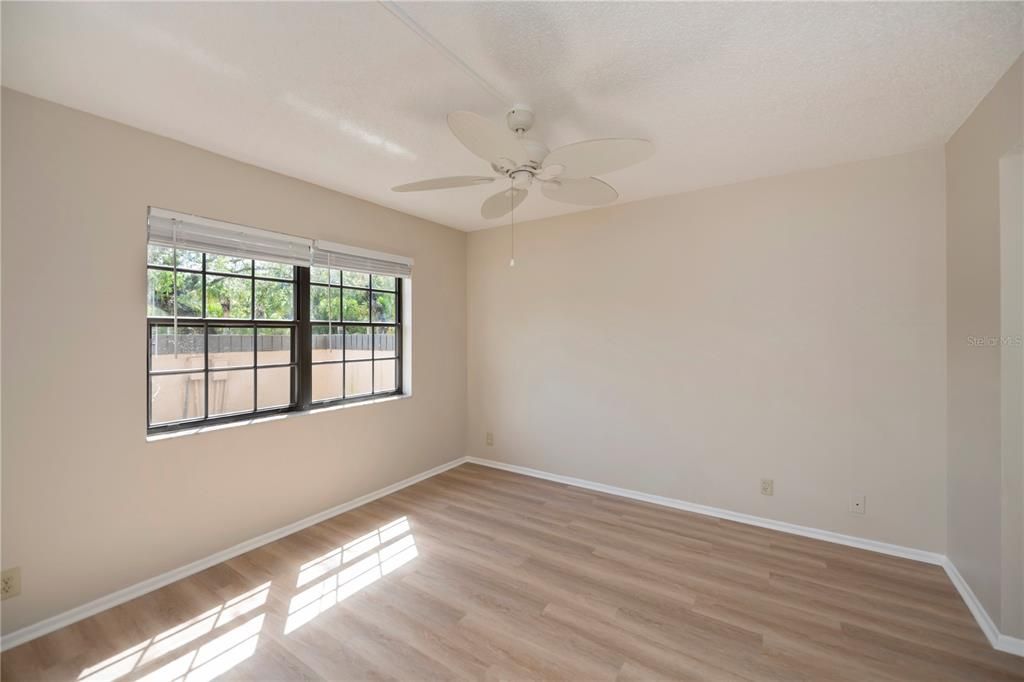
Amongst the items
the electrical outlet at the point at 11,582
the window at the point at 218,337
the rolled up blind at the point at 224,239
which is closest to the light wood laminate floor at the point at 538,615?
the electrical outlet at the point at 11,582

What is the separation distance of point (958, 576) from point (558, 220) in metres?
3.57

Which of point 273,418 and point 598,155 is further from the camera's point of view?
point 273,418

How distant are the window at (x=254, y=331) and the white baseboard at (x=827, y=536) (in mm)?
1878

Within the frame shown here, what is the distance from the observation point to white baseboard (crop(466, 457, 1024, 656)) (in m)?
1.90

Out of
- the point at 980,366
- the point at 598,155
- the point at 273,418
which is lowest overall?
the point at 273,418

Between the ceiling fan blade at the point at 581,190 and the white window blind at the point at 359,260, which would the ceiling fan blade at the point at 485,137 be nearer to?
the ceiling fan blade at the point at 581,190

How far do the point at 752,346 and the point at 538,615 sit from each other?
2.33 metres

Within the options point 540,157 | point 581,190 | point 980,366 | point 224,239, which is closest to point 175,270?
point 224,239

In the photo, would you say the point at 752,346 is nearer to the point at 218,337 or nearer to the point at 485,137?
the point at 485,137

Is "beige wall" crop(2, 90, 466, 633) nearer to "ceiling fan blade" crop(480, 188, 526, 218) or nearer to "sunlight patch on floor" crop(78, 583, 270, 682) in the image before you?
"sunlight patch on floor" crop(78, 583, 270, 682)

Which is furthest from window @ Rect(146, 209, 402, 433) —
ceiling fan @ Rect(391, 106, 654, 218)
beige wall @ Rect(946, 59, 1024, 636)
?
beige wall @ Rect(946, 59, 1024, 636)

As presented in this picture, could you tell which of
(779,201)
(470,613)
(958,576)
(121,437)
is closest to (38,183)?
(121,437)

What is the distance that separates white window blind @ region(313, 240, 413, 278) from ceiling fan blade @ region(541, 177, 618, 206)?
71.6 inches

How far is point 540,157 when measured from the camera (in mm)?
1840
